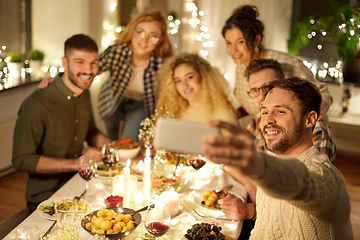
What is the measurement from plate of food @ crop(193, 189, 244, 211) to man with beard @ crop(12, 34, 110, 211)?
25.3 inches

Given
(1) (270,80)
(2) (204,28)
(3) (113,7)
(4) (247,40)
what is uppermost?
(3) (113,7)

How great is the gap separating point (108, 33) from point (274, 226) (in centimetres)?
380

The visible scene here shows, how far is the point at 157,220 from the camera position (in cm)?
132

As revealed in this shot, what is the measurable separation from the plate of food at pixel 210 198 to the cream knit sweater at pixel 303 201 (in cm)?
31

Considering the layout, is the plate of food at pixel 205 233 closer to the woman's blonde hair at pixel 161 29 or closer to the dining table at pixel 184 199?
the dining table at pixel 184 199

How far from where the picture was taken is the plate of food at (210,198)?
167 cm

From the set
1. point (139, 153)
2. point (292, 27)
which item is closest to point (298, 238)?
point (139, 153)

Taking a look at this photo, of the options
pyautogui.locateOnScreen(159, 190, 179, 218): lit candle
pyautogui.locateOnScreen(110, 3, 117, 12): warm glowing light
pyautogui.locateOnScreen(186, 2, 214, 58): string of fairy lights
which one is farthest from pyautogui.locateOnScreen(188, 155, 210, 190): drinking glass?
pyautogui.locateOnScreen(110, 3, 117, 12): warm glowing light

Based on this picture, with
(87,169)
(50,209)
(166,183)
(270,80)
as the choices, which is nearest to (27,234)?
(50,209)

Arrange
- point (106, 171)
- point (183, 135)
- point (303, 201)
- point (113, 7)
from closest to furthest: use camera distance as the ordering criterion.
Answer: point (183, 135)
point (303, 201)
point (106, 171)
point (113, 7)

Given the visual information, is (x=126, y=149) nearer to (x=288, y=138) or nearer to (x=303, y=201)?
(x=288, y=138)

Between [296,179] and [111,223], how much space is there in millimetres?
777

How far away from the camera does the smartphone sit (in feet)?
2.49

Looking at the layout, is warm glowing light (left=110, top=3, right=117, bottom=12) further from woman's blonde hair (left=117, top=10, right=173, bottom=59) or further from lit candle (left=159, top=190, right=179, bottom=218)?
lit candle (left=159, top=190, right=179, bottom=218)
